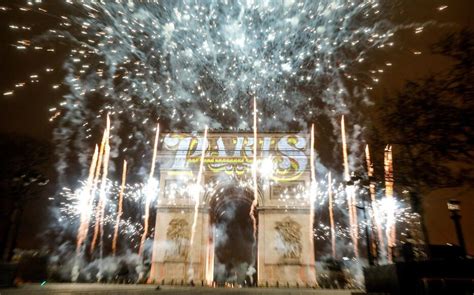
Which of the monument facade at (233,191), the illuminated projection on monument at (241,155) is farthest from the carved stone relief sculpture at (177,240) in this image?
the illuminated projection on monument at (241,155)

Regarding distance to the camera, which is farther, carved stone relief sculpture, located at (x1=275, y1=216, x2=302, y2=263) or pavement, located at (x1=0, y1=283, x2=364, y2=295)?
carved stone relief sculpture, located at (x1=275, y1=216, x2=302, y2=263)

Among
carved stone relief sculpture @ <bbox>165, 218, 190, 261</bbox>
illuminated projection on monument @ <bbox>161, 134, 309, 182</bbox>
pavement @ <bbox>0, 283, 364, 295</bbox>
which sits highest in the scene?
illuminated projection on monument @ <bbox>161, 134, 309, 182</bbox>

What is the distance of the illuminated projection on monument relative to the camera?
25281 millimetres

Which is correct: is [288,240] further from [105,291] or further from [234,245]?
[234,245]

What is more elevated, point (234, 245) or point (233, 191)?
point (233, 191)

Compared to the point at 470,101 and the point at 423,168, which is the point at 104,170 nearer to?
the point at 423,168

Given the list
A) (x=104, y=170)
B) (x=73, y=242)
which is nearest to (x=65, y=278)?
(x=104, y=170)

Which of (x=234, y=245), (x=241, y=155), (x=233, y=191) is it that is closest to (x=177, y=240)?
(x=233, y=191)

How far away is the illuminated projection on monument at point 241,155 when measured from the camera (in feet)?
82.9

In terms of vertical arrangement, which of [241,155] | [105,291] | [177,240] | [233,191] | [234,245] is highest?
[241,155]

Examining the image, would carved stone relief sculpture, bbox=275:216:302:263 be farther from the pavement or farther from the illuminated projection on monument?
the pavement

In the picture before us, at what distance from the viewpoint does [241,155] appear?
25312 mm

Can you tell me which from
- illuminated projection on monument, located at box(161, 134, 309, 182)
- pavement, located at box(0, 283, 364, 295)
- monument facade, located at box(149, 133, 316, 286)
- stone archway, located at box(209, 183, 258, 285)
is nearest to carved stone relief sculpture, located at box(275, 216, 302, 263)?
monument facade, located at box(149, 133, 316, 286)

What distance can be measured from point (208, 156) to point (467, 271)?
63.2 feet
